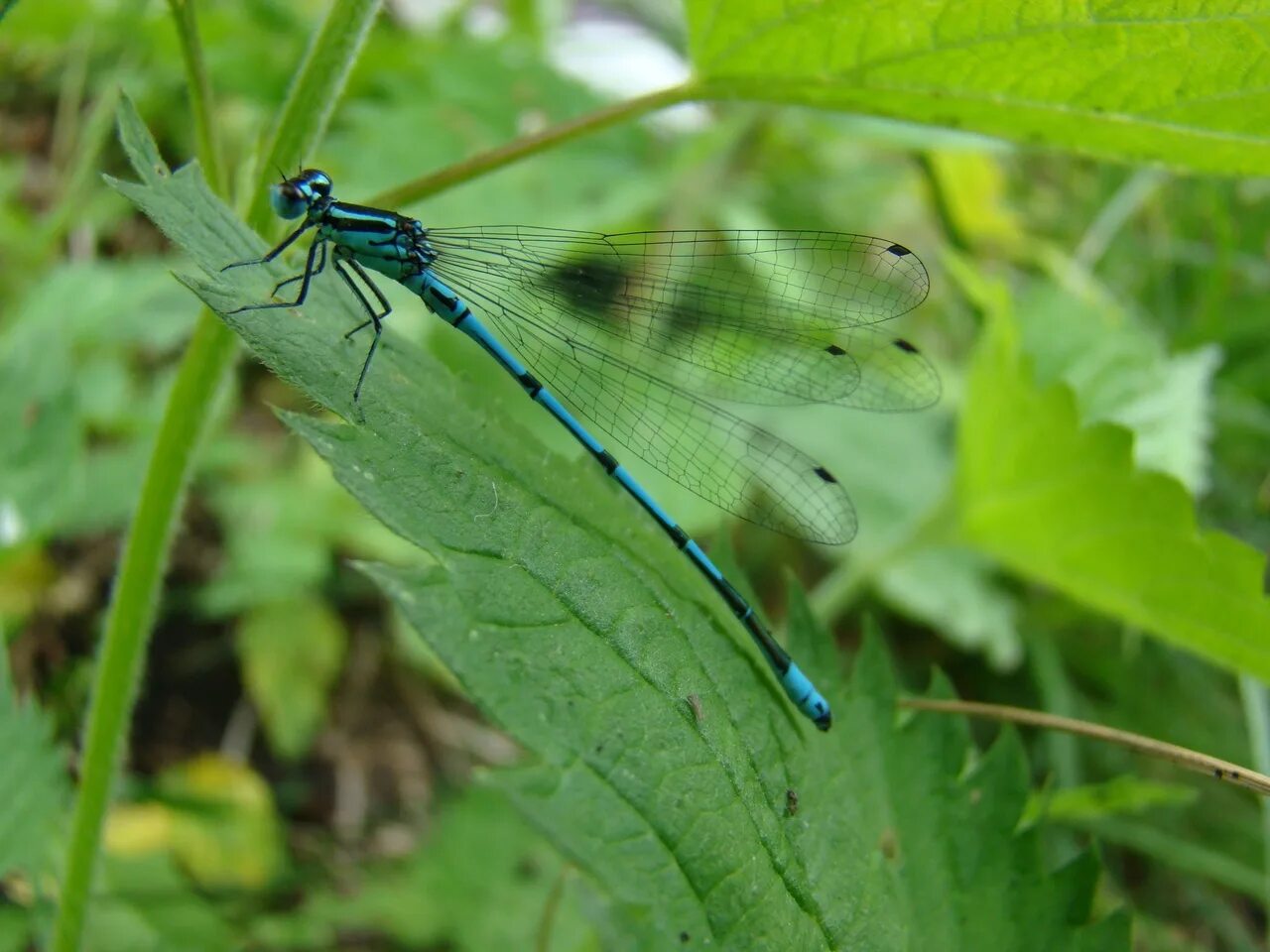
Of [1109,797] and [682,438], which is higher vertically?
[682,438]

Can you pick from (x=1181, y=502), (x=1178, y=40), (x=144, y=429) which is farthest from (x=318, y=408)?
(x=144, y=429)

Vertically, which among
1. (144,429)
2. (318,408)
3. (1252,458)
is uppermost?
(1252,458)

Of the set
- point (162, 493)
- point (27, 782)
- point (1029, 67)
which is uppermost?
point (1029, 67)

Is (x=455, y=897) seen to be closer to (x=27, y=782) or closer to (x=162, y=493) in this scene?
(x=27, y=782)

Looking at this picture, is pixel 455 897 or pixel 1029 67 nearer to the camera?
pixel 1029 67

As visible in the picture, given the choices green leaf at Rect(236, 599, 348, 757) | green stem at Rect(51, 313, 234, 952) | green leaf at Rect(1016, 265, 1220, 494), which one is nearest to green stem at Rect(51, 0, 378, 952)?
green stem at Rect(51, 313, 234, 952)

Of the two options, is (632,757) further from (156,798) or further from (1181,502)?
(156,798)

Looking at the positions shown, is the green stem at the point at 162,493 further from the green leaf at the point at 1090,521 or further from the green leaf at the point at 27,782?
the green leaf at the point at 1090,521

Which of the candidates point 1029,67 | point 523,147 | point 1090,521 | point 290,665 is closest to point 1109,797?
point 1090,521
